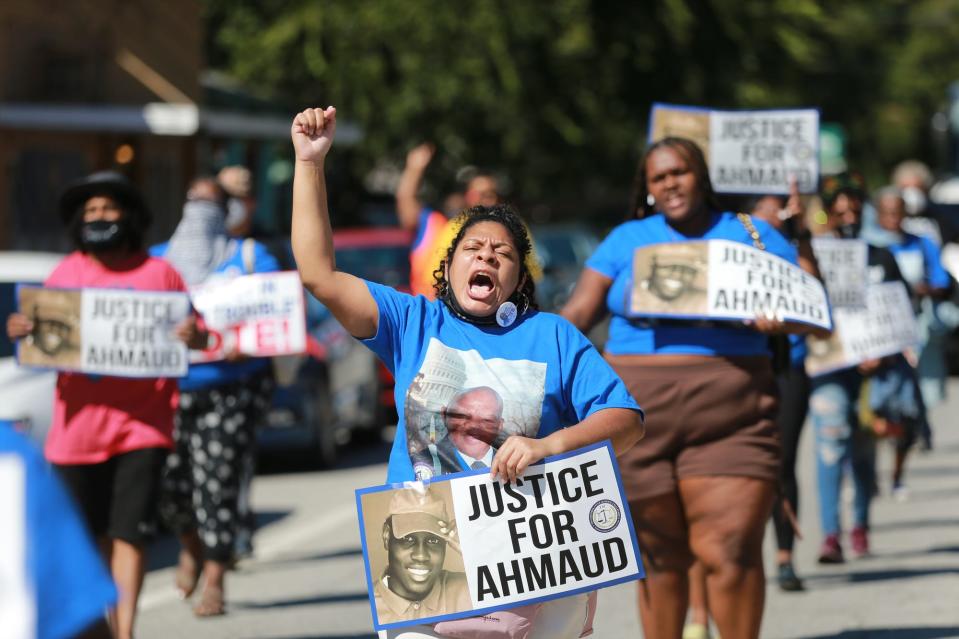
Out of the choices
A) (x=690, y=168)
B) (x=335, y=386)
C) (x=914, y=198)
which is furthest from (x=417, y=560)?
(x=914, y=198)

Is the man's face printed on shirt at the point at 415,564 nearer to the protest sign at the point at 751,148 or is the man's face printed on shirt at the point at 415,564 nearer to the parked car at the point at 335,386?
the protest sign at the point at 751,148

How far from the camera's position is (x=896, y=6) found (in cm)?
5734

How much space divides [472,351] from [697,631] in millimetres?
3124

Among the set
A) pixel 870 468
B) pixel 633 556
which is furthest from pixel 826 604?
pixel 633 556

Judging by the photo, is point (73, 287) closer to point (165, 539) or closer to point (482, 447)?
point (482, 447)

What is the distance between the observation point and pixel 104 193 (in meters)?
7.09

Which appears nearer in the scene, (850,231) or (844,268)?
(844,268)

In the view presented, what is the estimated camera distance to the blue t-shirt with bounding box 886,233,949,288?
1131 cm

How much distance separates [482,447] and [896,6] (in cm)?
5535

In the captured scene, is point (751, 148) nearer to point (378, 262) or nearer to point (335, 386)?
point (335, 386)

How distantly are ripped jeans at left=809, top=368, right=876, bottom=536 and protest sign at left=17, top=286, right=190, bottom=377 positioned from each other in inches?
152

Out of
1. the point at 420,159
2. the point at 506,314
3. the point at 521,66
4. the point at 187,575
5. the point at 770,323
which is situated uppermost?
the point at 521,66

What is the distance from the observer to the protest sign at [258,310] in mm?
8963

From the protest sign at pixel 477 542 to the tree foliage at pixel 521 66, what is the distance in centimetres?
2259
